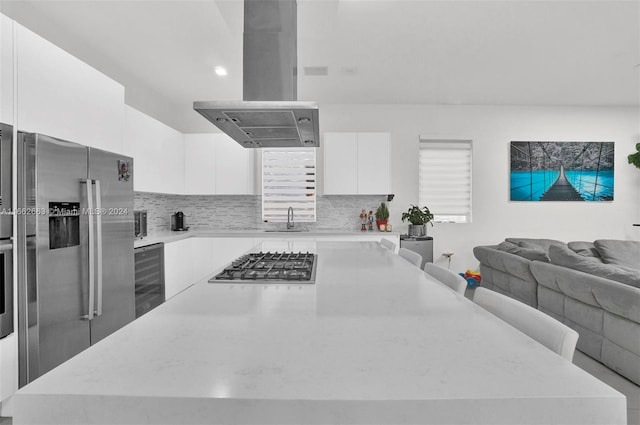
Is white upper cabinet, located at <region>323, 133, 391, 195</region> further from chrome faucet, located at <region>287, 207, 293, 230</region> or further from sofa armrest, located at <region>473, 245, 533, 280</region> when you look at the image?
sofa armrest, located at <region>473, 245, 533, 280</region>

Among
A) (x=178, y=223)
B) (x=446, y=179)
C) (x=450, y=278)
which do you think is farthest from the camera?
(x=446, y=179)

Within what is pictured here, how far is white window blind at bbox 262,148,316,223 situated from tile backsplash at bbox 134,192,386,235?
0.77 feet

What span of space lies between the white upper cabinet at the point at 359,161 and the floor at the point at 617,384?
292cm

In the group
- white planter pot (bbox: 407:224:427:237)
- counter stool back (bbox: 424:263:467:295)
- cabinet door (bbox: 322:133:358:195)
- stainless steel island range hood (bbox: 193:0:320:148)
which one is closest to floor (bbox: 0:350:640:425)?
counter stool back (bbox: 424:263:467:295)

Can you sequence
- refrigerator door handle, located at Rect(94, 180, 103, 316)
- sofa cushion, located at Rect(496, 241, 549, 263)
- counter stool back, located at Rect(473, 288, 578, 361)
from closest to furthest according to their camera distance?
counter stool back, located at Rect(473, 288, 578, 361) < refrigerator door handle, located at Rect(94, 180, 103, 316) < sofa cushion, located at Rect(496, 241, 549, 263)

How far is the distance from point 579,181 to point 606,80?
1692 millimetres

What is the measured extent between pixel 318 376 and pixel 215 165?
186 inches

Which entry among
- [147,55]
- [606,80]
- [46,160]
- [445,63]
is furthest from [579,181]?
[46,160]

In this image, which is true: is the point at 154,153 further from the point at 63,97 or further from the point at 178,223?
the point at 63,97

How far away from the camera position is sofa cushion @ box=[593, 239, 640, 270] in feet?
13.8

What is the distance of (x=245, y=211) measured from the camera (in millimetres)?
5539

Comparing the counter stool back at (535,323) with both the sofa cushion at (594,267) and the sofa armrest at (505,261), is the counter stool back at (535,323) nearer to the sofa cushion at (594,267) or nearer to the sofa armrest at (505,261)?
the sofa cushion at (594,267)

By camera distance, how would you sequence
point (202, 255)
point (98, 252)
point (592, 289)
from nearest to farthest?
point (98, 252), point (592, 289), point (202, 255)

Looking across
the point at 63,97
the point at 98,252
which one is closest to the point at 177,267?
the point at 98,252
